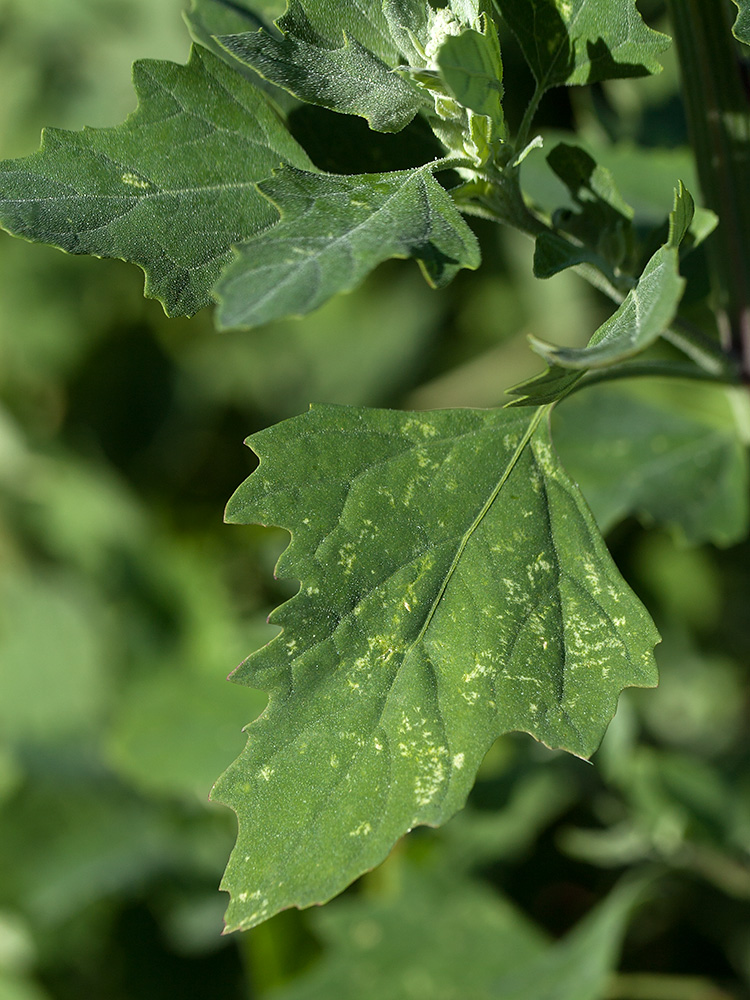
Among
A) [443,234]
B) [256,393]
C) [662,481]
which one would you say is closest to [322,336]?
[256,393]

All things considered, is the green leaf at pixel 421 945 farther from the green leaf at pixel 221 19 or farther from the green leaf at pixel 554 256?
the green leaf at pixel 221 19

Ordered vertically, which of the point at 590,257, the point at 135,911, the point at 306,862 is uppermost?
the point at 590,257

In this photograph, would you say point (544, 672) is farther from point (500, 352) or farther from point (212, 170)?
point (500, 352)

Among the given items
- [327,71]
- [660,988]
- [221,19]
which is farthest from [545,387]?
[660,988]

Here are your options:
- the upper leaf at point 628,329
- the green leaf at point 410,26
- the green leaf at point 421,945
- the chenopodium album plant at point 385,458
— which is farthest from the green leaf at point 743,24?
the green leaf at point 421,945

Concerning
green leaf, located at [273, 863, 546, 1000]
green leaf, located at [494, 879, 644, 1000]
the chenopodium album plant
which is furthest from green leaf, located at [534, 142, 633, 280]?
green leaf, located at [273, 863, 546, 1000]
